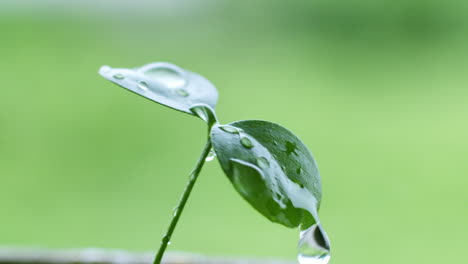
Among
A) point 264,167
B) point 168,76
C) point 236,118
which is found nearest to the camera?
point 264,167

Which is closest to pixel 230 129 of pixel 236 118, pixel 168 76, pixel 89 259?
pixel 168 76

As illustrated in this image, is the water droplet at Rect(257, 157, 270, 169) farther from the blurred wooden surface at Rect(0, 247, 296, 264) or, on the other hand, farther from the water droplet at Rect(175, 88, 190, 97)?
the blurred wooden surface at Rect(0, 247, 296, 264)

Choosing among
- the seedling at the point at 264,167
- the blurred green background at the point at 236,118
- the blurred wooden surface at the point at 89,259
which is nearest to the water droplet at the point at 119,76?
the seedling at the point at 264,167

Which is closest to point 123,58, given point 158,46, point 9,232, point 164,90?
point 158,46

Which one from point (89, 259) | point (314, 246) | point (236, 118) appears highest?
point (314, 246)

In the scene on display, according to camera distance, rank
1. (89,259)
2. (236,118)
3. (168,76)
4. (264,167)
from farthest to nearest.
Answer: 1. (236,118)
2. (89,259)
3. (168,76)
4. (264,167)

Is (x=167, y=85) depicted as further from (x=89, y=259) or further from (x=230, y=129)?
(x=89, y=259)

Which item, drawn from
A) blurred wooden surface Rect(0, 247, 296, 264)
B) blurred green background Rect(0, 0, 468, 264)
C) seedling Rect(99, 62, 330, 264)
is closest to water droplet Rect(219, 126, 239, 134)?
seedling Rect(99, 62, 330, 264)
